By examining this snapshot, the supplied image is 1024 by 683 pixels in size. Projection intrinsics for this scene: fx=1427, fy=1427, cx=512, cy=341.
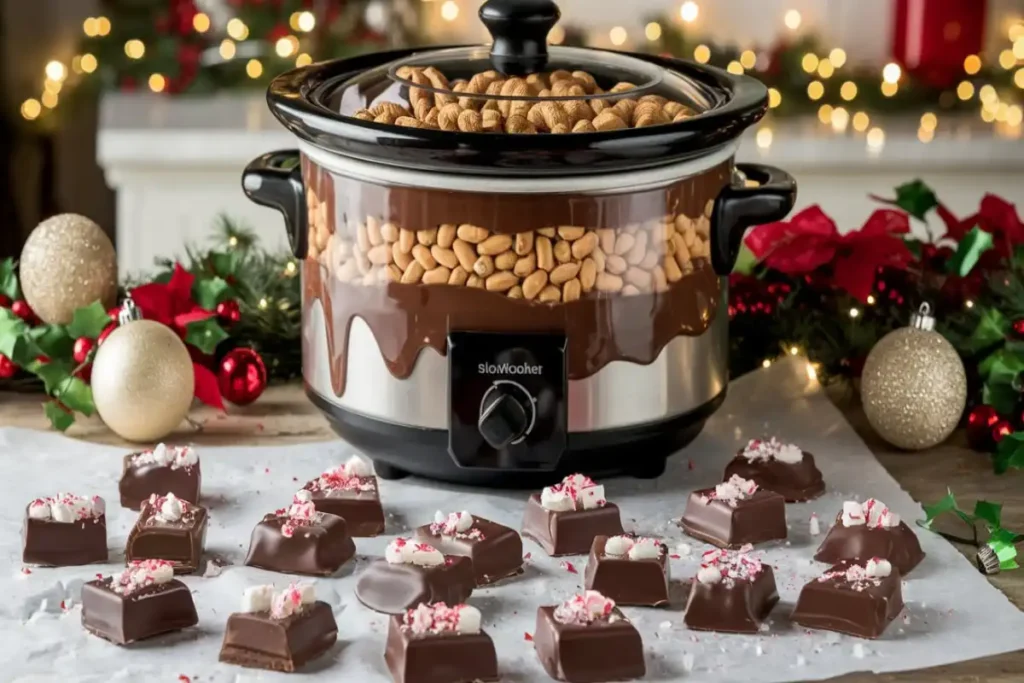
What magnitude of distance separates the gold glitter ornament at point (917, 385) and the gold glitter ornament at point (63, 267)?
0.77 metres

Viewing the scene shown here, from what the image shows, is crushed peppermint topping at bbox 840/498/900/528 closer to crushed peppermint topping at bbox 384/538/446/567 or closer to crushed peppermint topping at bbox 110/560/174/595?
crushed peppermint topping at bbox 384/538/446/567

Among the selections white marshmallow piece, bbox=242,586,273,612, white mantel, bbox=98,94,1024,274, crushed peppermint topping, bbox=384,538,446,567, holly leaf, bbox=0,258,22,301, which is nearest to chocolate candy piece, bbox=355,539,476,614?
crushed peppermint topping, bbox=384,538,446,567

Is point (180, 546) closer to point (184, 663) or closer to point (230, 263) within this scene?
point (184, 663)

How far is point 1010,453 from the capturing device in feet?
4.18

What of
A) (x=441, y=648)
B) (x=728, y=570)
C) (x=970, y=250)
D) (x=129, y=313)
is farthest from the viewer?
(x=970, y=250)

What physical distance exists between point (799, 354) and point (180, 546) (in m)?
0.73

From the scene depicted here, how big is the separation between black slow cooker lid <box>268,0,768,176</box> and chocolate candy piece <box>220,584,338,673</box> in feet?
1.16

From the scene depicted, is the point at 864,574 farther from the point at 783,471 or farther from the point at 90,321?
the point at 90,321

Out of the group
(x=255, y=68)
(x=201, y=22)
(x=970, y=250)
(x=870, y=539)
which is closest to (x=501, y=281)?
(x=870, y=539)

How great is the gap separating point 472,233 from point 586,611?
12.8 inches

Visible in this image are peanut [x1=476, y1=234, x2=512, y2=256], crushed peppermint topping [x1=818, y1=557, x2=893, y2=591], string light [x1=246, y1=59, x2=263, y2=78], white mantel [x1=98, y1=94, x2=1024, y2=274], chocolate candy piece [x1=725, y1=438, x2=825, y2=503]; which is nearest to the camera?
crushed peppermint topping [x1=818, y1=557, x2=893, y2=591]

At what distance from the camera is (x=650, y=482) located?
1.28 metres

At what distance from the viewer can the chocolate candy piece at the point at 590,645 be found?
933 millimetres

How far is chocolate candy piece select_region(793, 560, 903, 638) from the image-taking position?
100 cm
